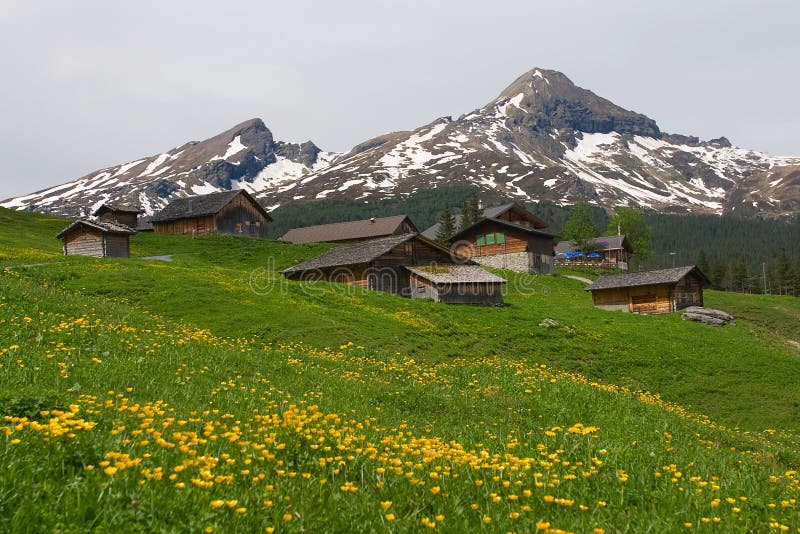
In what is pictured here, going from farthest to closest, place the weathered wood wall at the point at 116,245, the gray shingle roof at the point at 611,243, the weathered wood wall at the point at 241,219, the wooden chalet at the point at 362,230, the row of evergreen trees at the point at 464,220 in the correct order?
the row of evergreen trees at the point at 464,220 < the gray shingle roof at the point at 611,243 < the wooden chalet at the point at 362,230 < the weathered wood wall at the point at 241,219 < the weathered wood wall at the point at 116,245

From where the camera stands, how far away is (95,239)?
170ft

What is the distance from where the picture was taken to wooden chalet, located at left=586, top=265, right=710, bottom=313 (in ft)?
184

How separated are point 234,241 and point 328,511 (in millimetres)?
72036

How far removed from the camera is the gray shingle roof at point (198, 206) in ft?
279

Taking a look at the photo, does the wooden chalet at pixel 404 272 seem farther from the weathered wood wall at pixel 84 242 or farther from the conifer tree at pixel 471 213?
the conifer tree at pixel 471 213

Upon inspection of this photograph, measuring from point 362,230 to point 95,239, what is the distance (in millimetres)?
59978

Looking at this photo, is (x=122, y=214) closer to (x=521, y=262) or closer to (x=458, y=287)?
(x=521, y=262)

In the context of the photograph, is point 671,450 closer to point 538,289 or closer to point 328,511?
point 328,511

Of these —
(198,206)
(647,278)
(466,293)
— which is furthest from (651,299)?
(198,206)

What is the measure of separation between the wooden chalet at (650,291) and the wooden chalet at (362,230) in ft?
150

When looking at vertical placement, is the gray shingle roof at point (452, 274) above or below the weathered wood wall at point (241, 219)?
below

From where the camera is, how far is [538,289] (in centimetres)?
6406

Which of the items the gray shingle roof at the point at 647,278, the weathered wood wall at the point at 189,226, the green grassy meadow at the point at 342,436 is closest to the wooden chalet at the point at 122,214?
the weathered wood wall at the point at 189,226

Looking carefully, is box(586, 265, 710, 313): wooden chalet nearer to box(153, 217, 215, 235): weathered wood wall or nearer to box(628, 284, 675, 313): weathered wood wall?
box(628, 284, 675, 313): weathered wood wall
